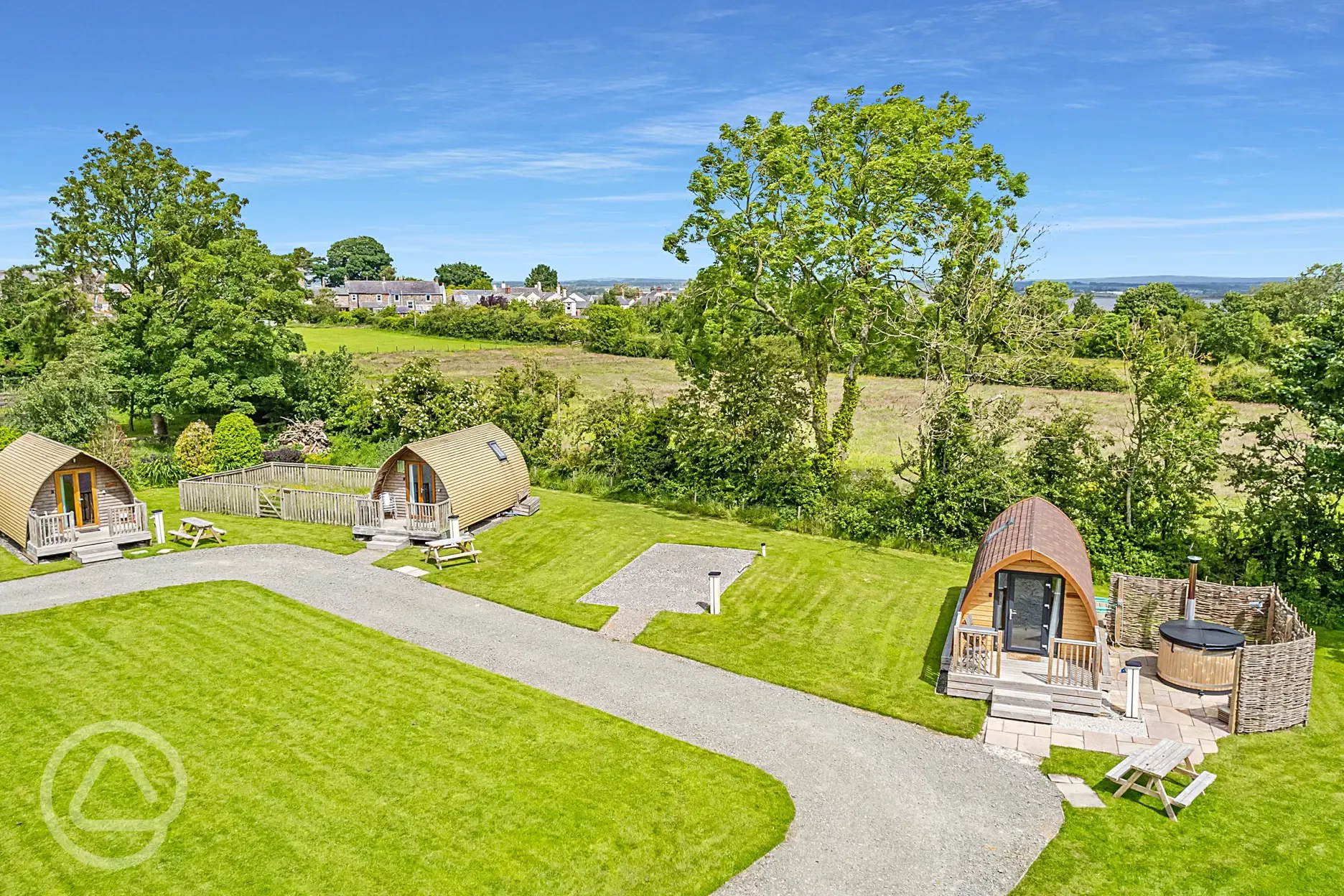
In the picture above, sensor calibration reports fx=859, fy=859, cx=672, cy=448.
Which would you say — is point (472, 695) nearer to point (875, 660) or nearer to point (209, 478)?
point (875, 660)

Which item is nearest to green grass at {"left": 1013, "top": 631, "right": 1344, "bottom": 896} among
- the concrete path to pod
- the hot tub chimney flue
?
the concrete path to pod

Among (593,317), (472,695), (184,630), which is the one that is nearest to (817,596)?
(472,695)

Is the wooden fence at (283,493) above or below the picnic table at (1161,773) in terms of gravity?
above

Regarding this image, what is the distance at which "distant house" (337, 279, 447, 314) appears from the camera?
12131cm

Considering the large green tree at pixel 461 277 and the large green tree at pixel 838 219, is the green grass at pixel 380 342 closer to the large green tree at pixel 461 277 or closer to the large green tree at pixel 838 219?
the large green tree at pixel 838 219

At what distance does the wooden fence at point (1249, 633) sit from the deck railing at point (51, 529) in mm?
24372

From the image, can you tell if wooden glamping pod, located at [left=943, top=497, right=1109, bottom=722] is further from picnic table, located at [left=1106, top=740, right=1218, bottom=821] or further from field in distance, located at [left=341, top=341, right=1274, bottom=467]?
field in distance, located at [left=341, top=341, right=1274, bottom=467]

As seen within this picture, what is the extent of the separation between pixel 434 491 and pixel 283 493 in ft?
18.1

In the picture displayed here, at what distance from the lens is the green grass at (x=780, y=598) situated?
15250 millimetres

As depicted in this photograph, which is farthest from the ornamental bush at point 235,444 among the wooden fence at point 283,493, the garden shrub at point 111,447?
the garden shrub at point 111,447

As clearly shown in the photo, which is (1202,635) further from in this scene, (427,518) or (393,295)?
(393,295)

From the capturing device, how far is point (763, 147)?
2550 centimetres

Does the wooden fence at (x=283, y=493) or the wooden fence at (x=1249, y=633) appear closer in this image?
the wooden fence at (x=1249, y=633)

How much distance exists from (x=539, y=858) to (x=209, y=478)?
2152 cm
